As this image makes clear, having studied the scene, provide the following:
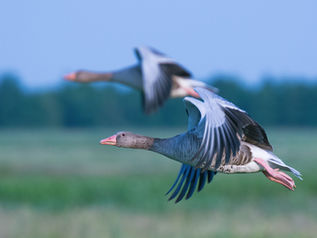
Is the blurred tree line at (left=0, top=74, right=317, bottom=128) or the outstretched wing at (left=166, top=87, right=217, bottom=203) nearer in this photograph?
the outstretched wing at (left=166, top=87, right=217, bottom=203)

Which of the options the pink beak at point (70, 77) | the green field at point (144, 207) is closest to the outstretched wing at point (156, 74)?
the pink beak at point (70, 77)

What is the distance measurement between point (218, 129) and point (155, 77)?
245 inches

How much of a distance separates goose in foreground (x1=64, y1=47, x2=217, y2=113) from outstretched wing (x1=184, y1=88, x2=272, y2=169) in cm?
540

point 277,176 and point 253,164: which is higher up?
point 253,164

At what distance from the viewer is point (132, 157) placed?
134 feet

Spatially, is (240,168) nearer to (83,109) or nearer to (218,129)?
(218,129)

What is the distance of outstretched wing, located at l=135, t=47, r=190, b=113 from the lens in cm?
1174

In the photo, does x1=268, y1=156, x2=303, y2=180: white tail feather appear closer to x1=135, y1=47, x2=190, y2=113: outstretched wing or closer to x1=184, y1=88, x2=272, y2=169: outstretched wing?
x1=184, y1=88, x2=272, y2=169: outstretched wing

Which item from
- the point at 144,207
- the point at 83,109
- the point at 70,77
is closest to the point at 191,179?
the point at 70,77

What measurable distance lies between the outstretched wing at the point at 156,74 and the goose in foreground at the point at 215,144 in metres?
4.46

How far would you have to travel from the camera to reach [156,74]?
12188mm

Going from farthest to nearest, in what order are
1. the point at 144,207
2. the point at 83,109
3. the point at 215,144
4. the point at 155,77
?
the point at 83,109, the point at 144,207, the point at 155,77, the point at 215,144

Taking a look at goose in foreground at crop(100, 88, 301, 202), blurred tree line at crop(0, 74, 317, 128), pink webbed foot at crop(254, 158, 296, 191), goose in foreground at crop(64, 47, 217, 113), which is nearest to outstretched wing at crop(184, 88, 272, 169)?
goose in foreground at crop(100, 88, 301, 202)

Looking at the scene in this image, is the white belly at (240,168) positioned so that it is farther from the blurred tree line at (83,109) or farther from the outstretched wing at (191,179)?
the blurred tree line at (83,109)
